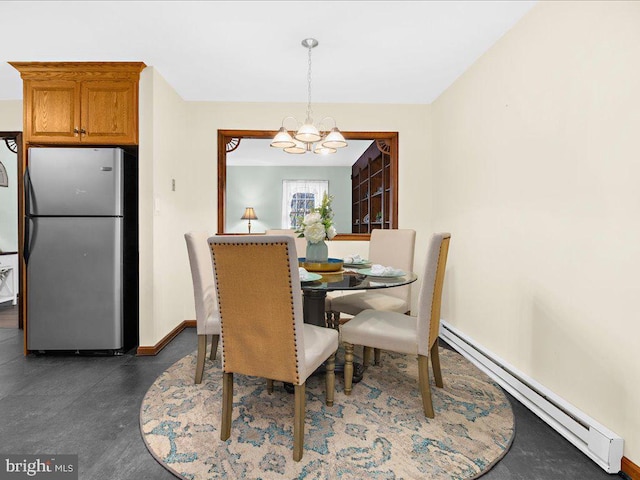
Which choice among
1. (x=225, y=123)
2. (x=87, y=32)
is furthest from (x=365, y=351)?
(x=87, y=32)

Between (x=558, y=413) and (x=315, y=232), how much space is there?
164 cm

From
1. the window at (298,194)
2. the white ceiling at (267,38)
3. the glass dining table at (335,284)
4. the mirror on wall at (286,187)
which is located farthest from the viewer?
the window at (298,194)

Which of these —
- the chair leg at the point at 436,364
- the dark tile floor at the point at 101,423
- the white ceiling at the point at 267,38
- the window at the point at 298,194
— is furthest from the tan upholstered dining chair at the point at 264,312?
the window at the point at 298,194

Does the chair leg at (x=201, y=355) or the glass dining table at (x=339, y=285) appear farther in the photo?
the chair leg at (x=201, y=355)

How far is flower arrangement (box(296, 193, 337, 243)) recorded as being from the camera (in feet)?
7.18

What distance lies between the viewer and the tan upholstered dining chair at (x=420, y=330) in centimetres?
183

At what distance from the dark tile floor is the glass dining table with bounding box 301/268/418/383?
37.5 inches

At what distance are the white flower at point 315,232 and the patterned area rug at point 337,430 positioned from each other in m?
0.97

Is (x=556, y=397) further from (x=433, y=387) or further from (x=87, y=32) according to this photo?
(x=87, y=32)

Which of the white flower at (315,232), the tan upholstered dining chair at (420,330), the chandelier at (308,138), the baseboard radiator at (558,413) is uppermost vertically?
the chandelier at (308,138)

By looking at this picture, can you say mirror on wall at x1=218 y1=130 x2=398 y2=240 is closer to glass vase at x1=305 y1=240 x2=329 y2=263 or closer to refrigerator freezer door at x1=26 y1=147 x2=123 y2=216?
refrigerator freezer door at x1=26 y1=147 x2=123 y2=216

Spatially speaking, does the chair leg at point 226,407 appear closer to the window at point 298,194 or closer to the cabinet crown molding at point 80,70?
the cabinet crown molding at point 80,70

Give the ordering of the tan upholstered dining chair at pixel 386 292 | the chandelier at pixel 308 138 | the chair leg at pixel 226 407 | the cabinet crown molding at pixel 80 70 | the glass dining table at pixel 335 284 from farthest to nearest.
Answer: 1. the cabinet crown molding at pixel 80 70
2. the tan upholstered dining chair at pixel 386 292
3. the chandelier at pixel 308 138
4. the glass dining table at pixel 335 284
5. the chair leg at pixel 226 407

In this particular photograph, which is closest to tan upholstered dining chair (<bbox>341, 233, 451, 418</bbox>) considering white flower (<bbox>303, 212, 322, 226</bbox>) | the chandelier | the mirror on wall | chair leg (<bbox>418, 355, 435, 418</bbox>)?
chair leg (<bbox>418, 355, 435, 418</bbox>)
